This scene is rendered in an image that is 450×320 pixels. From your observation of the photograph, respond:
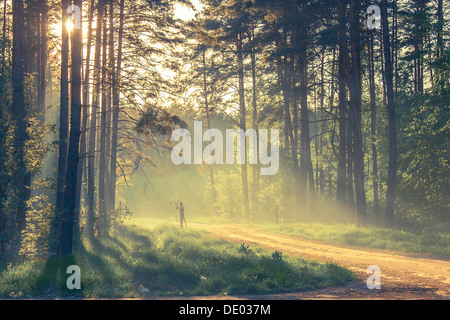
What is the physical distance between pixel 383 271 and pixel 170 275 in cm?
571

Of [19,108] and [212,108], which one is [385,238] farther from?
[212,108]

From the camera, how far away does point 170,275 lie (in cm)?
1090

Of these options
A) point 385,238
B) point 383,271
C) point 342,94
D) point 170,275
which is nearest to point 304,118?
point 342,94

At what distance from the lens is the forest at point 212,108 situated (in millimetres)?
13523

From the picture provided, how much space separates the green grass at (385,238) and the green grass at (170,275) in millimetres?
5300

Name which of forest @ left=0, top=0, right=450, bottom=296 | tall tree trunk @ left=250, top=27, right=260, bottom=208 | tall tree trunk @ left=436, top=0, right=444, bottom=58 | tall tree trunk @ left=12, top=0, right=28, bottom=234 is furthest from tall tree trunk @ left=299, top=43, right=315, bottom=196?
tall tree trunk @ left=12, top=0, right=28, bottom=234

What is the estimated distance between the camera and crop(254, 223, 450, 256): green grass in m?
15.4

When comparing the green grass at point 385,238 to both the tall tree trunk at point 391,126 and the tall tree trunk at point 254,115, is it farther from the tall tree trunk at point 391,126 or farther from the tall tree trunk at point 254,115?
the tall tree trunk at point 254,115

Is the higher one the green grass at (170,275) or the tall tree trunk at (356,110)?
the tall tree trunk at (356,110)

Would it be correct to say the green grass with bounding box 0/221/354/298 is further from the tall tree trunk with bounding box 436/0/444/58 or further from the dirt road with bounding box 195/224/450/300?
the tall tree trunk with bounding box 436/0/444/58

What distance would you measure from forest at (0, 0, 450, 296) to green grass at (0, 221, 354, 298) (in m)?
0.72

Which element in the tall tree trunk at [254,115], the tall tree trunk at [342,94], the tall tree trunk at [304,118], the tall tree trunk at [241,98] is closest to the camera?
the tall tree trunk at [342,94]

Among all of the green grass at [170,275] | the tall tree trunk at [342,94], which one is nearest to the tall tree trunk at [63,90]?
the green grass at [170,275]

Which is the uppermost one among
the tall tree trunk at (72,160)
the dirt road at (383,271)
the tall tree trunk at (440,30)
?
the tall tree trunk at (440,30)
